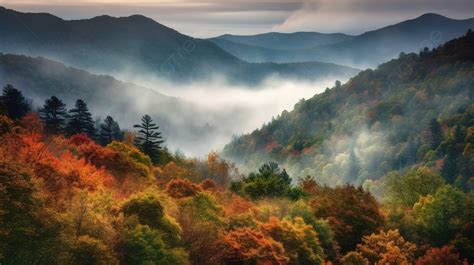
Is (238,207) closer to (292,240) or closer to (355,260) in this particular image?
(292,240)

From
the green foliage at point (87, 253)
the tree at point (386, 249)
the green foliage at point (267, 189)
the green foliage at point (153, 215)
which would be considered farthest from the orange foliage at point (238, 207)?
the green foliage at point (87, 253)

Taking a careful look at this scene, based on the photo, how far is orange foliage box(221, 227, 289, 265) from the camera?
183 ft

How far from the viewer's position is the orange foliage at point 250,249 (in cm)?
5584

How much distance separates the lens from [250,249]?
5609cm

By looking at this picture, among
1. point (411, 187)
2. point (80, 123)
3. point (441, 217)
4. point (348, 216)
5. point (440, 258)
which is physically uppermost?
point (80, 123)

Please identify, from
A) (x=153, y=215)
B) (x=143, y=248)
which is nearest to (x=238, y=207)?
(x=153, y=215)

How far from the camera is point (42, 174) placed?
60906mm

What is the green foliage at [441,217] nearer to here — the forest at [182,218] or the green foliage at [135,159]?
the forest at [182,218]

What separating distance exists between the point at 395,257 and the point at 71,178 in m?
42.8

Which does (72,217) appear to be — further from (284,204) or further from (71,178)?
(284,204)

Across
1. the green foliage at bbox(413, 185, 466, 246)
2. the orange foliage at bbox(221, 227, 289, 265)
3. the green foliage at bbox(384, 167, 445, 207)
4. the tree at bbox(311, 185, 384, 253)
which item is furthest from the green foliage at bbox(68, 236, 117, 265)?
the green foliage at bbox(384, 167, 445, 207)

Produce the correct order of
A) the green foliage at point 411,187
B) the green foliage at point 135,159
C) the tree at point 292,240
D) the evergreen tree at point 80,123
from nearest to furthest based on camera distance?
the tree at point 292,240, the green foliage at point 135,159, the green foliage at point 411,187, the evergreen tree at point 80,123

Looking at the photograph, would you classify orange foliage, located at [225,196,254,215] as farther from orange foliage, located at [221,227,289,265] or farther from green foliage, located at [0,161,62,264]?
green foliage, located at [0,161,62,264]

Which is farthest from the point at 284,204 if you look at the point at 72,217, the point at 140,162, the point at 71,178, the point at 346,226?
the point at 72,217
